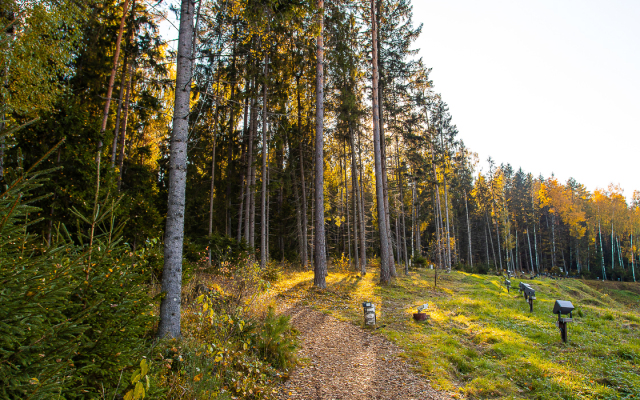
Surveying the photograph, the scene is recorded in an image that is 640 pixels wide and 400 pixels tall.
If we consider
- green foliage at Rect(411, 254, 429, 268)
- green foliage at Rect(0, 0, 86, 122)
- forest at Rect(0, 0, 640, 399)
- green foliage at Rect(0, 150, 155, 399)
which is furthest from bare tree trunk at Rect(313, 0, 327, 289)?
green foliage at Rect(411, 254, 429, 268)

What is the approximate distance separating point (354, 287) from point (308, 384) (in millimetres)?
7691

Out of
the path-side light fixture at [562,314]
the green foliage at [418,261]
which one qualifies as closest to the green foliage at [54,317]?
the path-side light fixture at [562,314]

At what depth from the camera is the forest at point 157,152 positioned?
5.77 ft

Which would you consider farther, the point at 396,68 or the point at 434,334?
the point at 396,68

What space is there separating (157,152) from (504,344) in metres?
22.4

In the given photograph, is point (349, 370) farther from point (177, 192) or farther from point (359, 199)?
point (359, 199)

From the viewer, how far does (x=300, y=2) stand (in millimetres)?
5996

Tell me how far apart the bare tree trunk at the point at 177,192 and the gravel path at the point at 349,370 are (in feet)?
6.25

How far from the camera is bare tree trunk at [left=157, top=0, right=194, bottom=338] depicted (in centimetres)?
425

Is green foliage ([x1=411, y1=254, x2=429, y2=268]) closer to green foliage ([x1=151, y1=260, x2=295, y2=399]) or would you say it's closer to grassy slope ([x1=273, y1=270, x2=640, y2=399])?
grassy slope ([x1=273, y1=270, x2=640, y2=399])

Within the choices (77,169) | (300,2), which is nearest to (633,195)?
(300,2)

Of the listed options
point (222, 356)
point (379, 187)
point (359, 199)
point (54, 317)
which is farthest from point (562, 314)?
point (359, 199)

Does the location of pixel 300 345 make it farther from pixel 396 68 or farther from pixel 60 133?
pixel 396 68

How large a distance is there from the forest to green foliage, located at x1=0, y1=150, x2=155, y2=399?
0.6 inches
